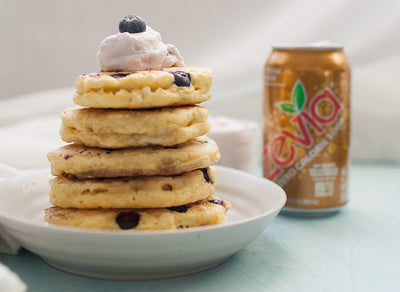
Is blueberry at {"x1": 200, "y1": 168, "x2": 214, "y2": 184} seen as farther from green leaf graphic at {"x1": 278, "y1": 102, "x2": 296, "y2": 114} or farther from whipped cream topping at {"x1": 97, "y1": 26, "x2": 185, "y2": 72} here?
green leaf graphic at {"x1": 278, "y1": 102, "x2": 296, "y2": 114}

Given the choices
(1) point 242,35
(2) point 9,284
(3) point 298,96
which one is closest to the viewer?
(2) point 9,284

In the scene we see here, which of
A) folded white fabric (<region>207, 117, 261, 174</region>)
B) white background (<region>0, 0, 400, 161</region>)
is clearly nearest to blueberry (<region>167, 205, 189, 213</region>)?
folded white fabric (<region>207, 117, 261, 174</region>)

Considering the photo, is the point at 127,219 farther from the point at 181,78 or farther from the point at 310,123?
the point at 310,123

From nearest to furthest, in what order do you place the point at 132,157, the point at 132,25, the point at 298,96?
1. the point at 132,157
2. the point at 132,25
3. the point at 298,96

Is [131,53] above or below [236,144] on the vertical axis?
above

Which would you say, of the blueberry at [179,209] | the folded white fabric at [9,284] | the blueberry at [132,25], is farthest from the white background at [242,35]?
the folded white fabric at [9,284]

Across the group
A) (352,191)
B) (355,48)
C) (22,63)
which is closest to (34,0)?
(22,63)

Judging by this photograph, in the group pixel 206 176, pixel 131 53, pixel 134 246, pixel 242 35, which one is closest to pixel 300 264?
pixel 206 176

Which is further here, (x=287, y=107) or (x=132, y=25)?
(x=287, y=107)
